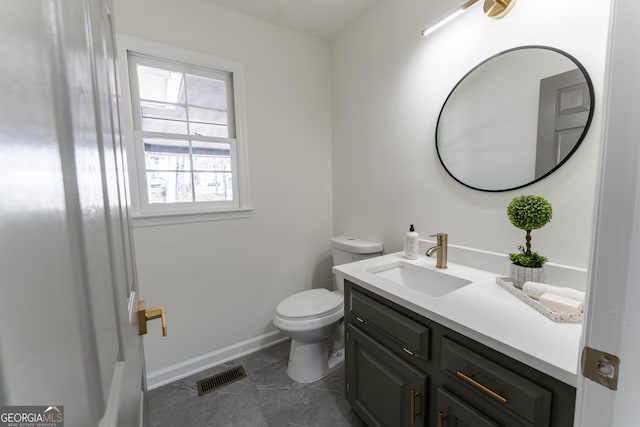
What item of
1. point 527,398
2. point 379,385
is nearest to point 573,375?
point 527,398

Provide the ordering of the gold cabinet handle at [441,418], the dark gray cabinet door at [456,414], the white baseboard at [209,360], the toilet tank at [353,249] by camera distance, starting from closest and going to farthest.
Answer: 1. the dark gray cabinet door at [456,414]
2. the gold cabinet handle at [441,418]
3. the white baseboard at [209,360]
4. the toilet tank at [353,249]

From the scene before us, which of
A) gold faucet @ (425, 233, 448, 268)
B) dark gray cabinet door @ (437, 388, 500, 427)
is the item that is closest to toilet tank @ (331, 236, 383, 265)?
gold faucet @ (425, 233, 448, 268)

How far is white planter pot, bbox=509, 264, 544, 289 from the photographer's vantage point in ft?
3.37

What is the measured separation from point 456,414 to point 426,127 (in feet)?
4.54

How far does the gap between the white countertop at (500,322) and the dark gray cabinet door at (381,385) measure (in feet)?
0.88

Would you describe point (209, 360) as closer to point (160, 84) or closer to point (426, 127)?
point (160, 84)

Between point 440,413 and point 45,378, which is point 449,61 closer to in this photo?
point 440,413

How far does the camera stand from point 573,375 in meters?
0.60

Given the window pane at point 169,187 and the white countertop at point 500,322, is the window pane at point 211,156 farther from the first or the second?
the white countertop at point 500,322

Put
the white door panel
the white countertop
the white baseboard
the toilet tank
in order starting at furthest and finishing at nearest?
the toilet tank, the white baseboard, the white countertop, the white door panel

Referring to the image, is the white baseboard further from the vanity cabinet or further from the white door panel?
the white door panel

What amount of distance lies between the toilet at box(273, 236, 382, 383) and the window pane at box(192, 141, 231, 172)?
1049mm

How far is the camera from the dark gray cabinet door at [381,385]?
100 centimetres

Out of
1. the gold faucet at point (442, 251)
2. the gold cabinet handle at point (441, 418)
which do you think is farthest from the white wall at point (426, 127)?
the gold cabinet handle at point (441, 418)
